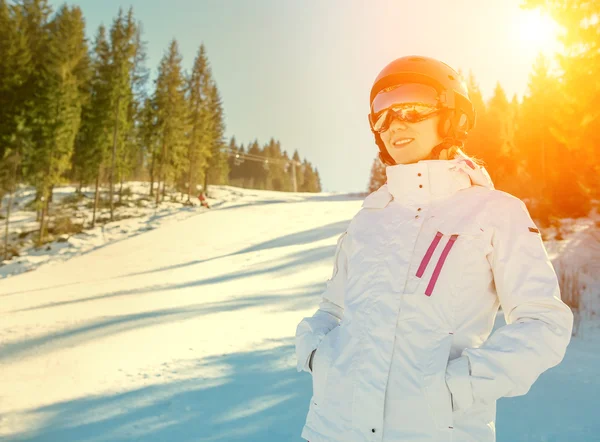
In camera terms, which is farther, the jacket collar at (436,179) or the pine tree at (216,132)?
the pine tree at (216,132)

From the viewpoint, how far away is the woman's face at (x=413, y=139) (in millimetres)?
1964

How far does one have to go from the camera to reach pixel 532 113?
105 feet

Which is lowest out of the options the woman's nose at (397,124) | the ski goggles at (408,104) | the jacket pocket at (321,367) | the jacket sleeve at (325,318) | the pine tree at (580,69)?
the jacket pocket at (321,367)

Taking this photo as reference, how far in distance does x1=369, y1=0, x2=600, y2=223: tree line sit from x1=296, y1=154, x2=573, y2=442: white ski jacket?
0.80 metres

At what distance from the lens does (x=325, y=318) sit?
2084mm

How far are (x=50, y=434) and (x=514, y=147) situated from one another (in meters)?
41.6

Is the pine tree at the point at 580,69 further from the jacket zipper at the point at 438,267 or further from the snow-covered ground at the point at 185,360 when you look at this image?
the jacket zipper at the point at 438,267

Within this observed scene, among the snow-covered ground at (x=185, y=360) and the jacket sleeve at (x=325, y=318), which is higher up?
the jacket sleeve at (x=325, y=318)

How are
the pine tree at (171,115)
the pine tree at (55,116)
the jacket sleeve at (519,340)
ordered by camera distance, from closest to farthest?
the jacket sleeve at (519,340) → the pine tree at (55,116) → the pine tree at (171,115)

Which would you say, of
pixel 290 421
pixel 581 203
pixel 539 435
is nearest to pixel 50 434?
pixel 290 421

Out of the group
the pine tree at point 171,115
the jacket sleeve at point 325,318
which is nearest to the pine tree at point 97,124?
Result: the pine tree at point 171,115

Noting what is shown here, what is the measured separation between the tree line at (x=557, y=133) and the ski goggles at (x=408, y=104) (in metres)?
0.47

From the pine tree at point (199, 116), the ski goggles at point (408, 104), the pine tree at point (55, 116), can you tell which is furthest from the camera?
the pine tree at point (199, 116)

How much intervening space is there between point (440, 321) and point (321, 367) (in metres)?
0.58
